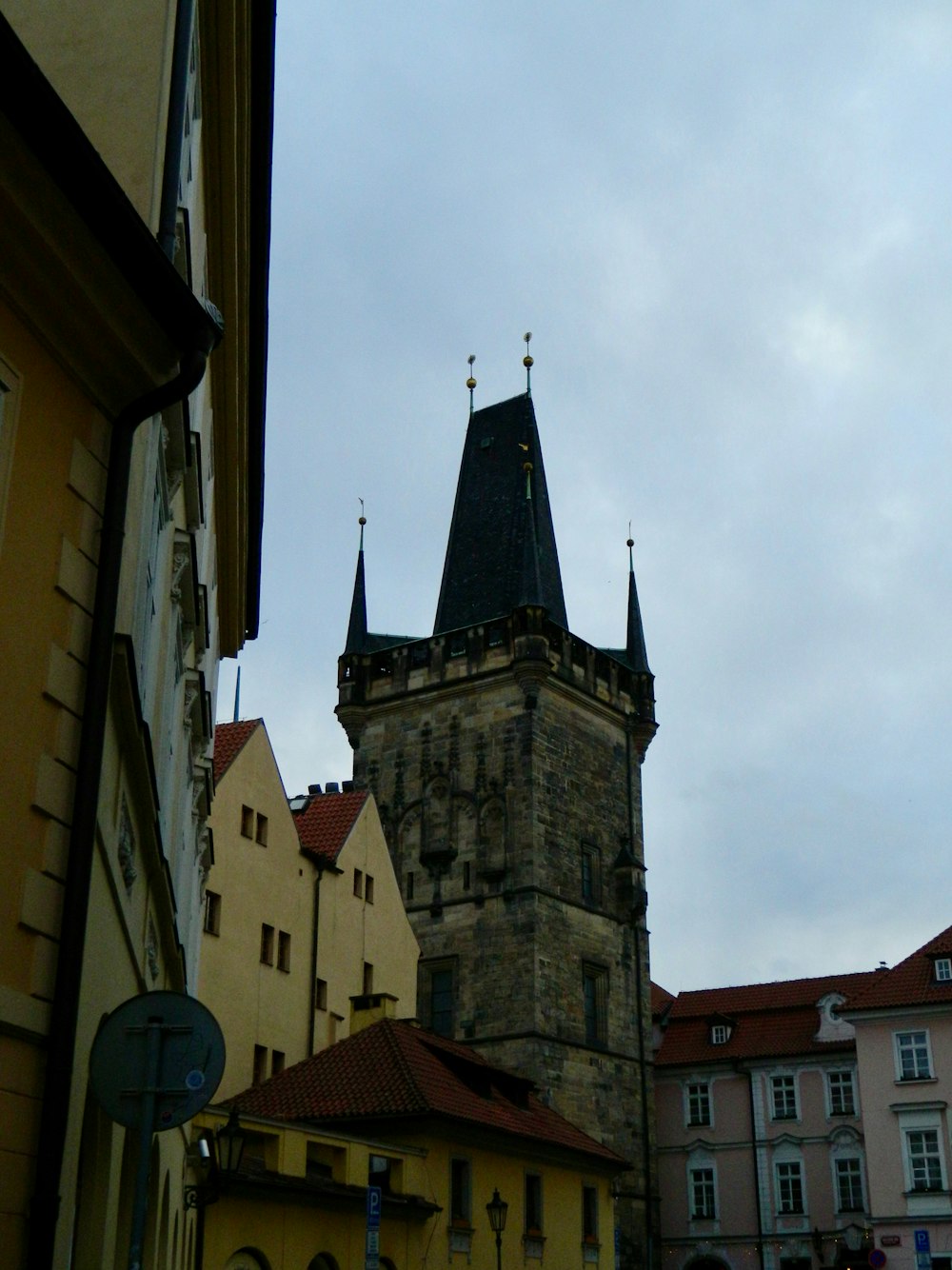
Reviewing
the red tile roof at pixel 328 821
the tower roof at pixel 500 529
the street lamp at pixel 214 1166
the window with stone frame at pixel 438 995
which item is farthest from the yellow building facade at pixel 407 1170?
the tower roof at pixel 500 529

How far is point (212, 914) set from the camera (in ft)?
90.6

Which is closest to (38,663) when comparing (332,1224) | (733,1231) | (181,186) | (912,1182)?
(181,186)

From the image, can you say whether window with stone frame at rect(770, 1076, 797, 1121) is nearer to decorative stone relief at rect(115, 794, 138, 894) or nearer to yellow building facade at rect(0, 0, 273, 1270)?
yellow building facade at rect(0, 0, 273, 1270)

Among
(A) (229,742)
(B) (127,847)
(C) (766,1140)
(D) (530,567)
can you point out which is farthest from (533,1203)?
(D) (530,567)

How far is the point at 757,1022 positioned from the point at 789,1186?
577 centimetres

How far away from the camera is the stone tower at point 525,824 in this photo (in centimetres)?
4403

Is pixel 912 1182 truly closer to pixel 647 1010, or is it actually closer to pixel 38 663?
pixel 647 1010

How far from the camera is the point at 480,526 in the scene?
55.3 metres

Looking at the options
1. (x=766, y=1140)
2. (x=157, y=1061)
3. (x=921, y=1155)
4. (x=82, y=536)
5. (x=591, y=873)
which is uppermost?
(x=591, y=873)

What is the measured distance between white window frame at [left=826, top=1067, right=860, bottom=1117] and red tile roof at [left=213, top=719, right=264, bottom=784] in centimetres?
2789

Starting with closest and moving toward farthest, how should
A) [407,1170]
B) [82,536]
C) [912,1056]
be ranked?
[82,536] < [407,1170] < [912,1056]

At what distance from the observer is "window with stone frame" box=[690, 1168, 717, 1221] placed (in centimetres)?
5053

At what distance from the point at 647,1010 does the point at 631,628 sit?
13.6 meters

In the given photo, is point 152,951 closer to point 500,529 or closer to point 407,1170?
point 407,1170
